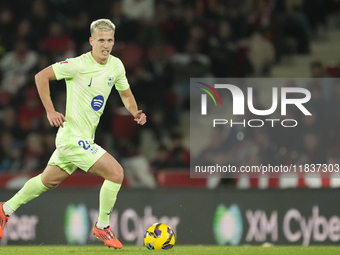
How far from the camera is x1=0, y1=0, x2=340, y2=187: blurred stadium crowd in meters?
9.44

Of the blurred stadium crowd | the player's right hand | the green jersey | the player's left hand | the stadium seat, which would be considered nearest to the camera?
the player's right hand

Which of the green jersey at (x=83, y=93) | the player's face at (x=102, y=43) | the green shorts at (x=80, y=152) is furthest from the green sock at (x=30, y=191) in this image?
the player's face at (x=102, y=43)

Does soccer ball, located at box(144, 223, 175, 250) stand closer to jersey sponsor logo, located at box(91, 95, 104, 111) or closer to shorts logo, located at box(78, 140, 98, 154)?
shorts logo, located at box(78, 140, 98, 154)

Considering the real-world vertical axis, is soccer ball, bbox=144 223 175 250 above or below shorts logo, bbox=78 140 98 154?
below

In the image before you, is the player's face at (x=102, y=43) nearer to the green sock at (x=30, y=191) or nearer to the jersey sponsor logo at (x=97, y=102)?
the jersey sponsor logo at (x=97, y=102)

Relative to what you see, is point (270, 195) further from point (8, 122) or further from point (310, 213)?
point (8, 122)

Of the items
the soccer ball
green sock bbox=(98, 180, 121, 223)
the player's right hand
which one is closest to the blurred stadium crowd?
the soccer ball

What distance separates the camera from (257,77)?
10.1m

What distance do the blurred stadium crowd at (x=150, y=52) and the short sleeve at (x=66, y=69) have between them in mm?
3132

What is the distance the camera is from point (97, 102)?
6070mm

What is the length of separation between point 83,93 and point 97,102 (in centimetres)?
15

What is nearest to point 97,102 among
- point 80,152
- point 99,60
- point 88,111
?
point 88,111

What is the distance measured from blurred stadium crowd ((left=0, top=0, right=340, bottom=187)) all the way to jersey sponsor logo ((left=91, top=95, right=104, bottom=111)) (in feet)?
9.49

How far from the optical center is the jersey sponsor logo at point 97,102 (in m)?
6.05
